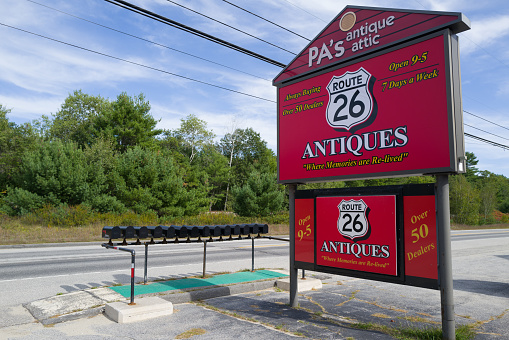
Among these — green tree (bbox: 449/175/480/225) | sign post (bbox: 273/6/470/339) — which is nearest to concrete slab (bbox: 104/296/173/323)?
sign post (bbox: 273/6/470/339)

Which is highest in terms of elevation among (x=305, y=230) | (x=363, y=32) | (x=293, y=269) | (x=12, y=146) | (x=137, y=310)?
(x=12, y=146)

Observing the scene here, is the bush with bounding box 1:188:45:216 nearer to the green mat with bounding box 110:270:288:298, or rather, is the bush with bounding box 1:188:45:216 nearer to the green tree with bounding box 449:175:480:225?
the green mat with bounding box 110:270:288:298

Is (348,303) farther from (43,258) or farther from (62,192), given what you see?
(62,192)

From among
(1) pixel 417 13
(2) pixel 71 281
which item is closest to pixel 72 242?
(2) pixel 71 281

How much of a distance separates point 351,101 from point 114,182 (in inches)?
1245

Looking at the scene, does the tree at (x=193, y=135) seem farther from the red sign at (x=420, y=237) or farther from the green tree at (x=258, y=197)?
the red sign at (x=420, y=237)

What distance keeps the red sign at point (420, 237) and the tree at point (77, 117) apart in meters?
56.6

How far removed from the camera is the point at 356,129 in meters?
5.94

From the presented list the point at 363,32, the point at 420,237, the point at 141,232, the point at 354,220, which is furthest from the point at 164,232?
the point at 363,32

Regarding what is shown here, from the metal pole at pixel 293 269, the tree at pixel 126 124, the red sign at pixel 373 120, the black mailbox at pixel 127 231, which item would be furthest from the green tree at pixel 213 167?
the red sign at pixel 373 120

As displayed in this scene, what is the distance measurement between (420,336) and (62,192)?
2991 cm

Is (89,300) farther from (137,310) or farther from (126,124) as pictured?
(126,124)

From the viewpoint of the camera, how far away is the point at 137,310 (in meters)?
5.94

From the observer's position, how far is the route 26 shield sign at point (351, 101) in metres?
5.83
